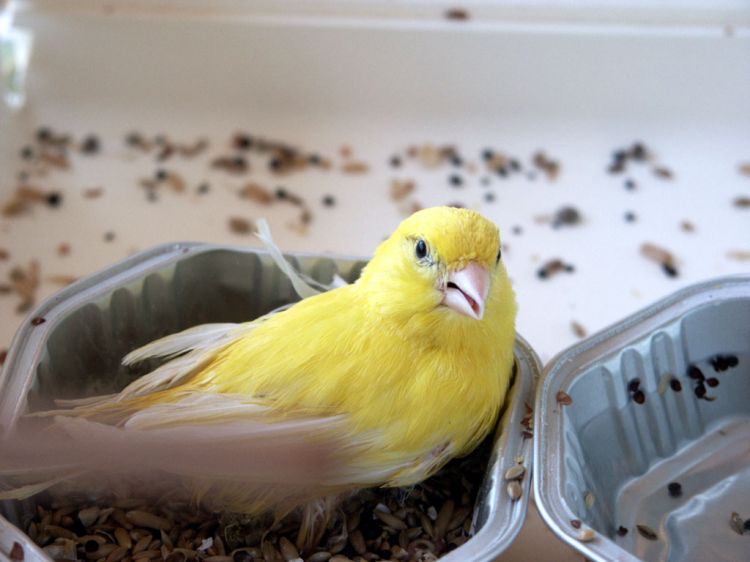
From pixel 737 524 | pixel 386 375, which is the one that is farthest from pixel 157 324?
pixel 737 524

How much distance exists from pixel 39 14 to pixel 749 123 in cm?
177

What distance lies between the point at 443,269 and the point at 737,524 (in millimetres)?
632

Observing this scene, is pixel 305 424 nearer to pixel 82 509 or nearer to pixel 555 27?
pixel 82 509

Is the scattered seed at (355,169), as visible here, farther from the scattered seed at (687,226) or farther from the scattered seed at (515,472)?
the scattered seed at (515,472)

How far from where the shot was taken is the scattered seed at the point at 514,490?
3.41 ft

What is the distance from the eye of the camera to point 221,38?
81.0 inches

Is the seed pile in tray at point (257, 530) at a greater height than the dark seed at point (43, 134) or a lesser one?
lesser

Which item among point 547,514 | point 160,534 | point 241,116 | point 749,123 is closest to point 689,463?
point 547,514

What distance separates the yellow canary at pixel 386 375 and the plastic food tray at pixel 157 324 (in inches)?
2.2

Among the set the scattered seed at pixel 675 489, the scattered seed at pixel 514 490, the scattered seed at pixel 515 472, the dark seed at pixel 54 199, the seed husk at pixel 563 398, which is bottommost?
the scattered seed at pixel 675 489

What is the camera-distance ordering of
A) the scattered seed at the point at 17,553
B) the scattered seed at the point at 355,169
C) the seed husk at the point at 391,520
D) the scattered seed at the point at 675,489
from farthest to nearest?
1. the scattered seed at the point at 355,169
2. the scattered seed at the point at 675,489
3. the seed husk at the point at 391,520
4. the scattered seed at the point at 17,553

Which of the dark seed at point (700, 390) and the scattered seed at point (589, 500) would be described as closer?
the scattered seed at point (589, 500)

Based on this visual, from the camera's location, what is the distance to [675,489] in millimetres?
1308

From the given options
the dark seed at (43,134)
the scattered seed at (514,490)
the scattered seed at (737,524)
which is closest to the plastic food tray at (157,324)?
the scattered seed at (514,490)
